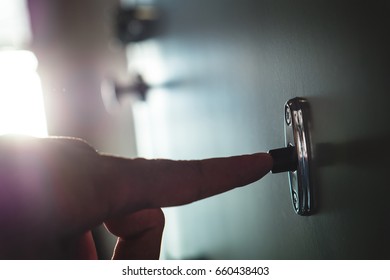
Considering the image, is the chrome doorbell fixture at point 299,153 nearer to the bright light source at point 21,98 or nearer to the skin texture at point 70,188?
the skin texture at point 70,188

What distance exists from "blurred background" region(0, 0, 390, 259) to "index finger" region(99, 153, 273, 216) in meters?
0.09

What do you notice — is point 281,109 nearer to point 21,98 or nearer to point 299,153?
point 299,153

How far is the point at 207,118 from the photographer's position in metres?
0.60

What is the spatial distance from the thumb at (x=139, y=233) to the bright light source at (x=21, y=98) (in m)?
0.75

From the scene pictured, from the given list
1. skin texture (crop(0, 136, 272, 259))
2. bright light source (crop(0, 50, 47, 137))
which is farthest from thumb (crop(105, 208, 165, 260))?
bright light source (crop(0, 50, 47, 137))

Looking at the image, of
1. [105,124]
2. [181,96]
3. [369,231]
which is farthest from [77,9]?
[369,231]

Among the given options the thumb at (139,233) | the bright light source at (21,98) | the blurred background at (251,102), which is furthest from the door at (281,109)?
the bright light source at (21,98)

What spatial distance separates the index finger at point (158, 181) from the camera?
0.32 metres

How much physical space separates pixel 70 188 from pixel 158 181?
0.18 ft

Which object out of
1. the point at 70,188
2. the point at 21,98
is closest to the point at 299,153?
the point at 70,188

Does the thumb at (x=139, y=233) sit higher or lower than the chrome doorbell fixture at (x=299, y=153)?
lower

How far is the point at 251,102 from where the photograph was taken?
0.47 m

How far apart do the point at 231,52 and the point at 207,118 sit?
115 millimetres

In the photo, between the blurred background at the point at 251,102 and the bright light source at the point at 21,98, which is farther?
the bright light source at the point at 21,98
